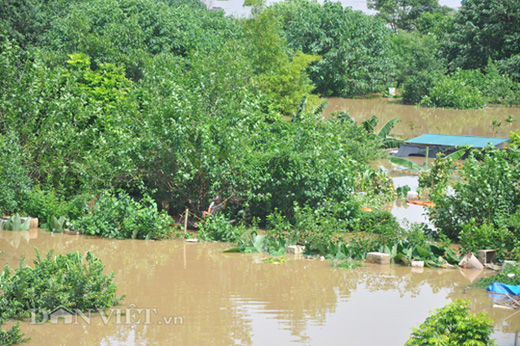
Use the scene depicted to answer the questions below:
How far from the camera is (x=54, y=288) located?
6.93 meters

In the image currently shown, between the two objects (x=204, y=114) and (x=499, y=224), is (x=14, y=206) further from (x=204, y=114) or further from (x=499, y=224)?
(x=499, y=224)

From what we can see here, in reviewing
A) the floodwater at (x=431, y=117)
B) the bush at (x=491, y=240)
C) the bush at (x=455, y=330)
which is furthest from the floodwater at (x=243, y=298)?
the floodwater at (x=431, y=117)

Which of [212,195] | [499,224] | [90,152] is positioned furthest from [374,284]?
[90,152]

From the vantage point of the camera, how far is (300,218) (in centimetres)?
1098

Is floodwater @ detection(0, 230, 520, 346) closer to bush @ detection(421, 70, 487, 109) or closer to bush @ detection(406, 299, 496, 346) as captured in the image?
bush @ detection(406, 299, 496, 346)

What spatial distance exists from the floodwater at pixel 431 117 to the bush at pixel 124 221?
15493 millimetres

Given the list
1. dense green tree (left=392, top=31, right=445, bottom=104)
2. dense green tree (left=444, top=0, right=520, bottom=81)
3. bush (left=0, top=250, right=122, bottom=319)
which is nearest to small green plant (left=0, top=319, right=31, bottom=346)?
bush (left=0, top=250, right=122, bottom=319)

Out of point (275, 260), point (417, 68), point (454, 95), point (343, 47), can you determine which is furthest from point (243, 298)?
point (417, 68)

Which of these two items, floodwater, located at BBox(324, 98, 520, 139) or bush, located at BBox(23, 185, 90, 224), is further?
floodwater, located at BBox(324, 98, 520, 139)

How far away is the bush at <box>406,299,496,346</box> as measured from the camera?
5355 mm

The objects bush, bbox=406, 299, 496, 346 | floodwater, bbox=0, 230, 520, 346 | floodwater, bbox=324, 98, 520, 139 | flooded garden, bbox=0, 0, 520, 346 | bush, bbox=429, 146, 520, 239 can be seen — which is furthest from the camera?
floodwater, bbox=324, 98, 520, 139

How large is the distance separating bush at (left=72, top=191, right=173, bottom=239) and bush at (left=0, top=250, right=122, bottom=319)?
3.94 meters

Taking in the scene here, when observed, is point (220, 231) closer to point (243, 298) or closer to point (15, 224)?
point (243, 298)

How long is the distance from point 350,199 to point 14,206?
6.12 metres
